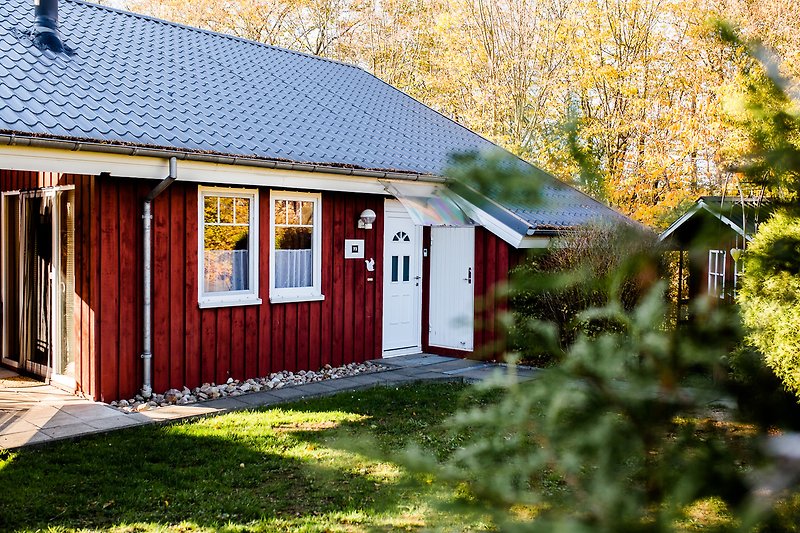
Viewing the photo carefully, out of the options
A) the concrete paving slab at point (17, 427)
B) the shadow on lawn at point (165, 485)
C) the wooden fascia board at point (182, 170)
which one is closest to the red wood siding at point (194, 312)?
the wooden fascia board at point (182, 170)

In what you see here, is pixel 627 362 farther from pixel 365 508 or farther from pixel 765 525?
pixel 365 508

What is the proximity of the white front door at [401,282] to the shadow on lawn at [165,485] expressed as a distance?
16.8 ft

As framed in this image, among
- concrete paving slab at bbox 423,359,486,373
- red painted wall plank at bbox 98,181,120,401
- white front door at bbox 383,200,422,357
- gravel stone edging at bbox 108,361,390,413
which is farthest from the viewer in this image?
white front door at bbox 383,200,422,357

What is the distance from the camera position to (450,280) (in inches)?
485

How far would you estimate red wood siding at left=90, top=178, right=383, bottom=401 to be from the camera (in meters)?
8.33

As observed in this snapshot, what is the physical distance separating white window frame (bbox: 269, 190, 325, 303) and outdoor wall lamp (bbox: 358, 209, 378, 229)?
2.58ft

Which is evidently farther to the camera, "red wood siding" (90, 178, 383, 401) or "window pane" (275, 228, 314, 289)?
"window pane" (275, 228, 314, 289)

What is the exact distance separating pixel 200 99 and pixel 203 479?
6739 mm

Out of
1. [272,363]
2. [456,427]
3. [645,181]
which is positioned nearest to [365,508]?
[456,427]

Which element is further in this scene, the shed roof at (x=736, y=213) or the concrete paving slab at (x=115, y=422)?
the concrete paving slab at (x=115, y=422)

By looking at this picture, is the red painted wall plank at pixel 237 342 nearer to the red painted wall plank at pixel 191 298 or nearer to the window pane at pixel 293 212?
the red painted wall plank at pixel 191 298

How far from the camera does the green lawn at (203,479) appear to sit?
16.2ft

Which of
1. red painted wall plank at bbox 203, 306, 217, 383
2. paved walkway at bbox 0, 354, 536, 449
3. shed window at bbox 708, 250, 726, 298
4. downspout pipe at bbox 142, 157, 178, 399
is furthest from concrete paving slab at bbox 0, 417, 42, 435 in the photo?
shed window at bbox 708, 250, 726, 298

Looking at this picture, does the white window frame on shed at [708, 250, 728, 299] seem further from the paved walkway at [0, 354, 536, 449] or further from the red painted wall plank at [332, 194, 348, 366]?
the red painted wall plank at [332, 194, 348, 366]
